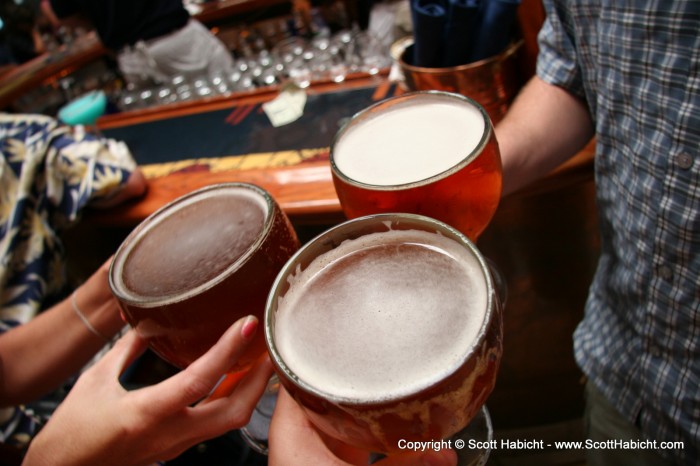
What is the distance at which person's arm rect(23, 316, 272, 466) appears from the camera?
0.65m

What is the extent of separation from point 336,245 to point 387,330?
121mm

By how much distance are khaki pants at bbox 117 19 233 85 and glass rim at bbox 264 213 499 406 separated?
13.9 feet

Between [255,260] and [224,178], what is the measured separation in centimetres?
112

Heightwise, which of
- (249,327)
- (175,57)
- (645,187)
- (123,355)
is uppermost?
(249,327)

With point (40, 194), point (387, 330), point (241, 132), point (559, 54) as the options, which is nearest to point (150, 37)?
point (241, 132)

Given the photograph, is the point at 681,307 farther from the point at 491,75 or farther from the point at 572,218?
the point at 491,75

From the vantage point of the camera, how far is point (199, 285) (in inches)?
24.0

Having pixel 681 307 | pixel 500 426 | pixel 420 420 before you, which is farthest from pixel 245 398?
pixel 500 426

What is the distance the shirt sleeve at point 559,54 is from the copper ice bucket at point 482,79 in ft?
0.70

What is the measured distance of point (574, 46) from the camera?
3.77 ft

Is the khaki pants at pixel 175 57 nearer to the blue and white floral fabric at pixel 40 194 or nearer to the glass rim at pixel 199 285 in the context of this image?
the blue and white floral fabric at pixel 40 194

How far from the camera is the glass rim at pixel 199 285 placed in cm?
60

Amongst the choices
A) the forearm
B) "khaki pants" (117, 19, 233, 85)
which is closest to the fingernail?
the forearm

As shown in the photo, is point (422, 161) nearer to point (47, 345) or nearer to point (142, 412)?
point (142, 412)
